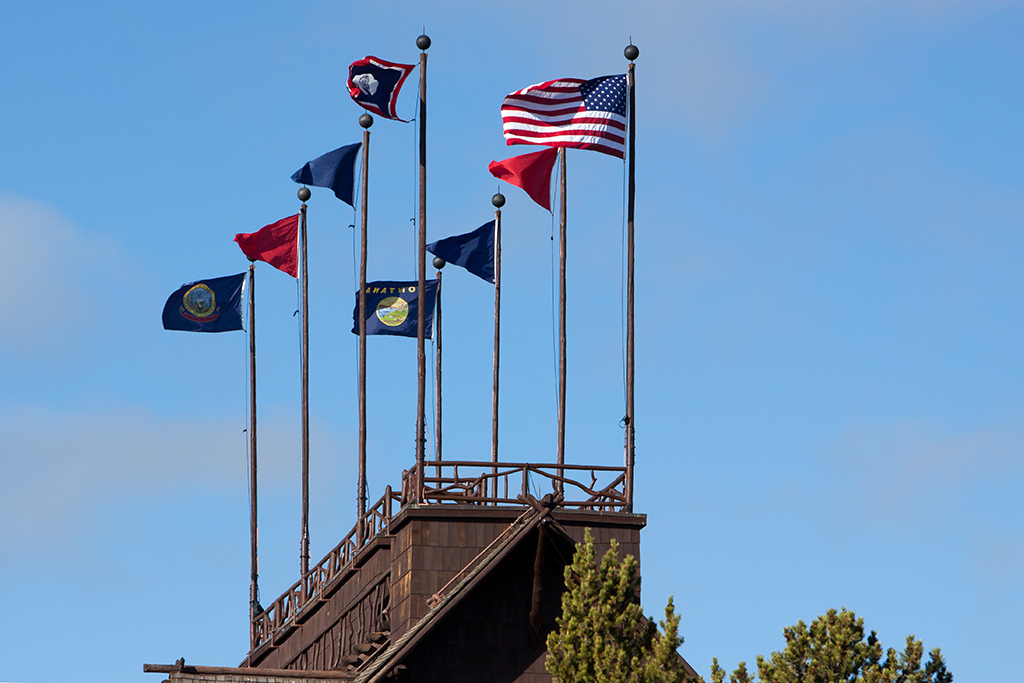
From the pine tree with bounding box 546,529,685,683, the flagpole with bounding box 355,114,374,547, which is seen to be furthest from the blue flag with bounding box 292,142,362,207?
the pine tree with bounding box 546,529,685,683

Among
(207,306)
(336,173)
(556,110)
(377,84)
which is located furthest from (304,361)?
(556,110)

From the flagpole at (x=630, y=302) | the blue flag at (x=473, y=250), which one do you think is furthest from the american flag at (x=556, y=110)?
the blue flag at (x=473, y=250)

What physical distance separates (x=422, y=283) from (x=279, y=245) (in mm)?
13360

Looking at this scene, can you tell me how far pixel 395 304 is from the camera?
54.3 meters

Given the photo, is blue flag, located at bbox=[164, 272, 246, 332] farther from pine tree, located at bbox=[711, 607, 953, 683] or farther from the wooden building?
pine tree, located at bbox=[711, 607, 953, 683]

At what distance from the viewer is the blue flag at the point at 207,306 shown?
59.4 metres

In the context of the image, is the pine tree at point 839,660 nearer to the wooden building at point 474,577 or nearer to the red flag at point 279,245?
the wooden building at point 474,577

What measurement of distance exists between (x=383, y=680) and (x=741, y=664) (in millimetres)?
8206

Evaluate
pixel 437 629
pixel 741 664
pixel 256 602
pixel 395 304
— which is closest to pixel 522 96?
pixel 395 304

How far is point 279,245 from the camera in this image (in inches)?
2339

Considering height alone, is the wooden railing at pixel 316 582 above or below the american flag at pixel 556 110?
below

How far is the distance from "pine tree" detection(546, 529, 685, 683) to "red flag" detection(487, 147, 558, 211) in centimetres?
1377

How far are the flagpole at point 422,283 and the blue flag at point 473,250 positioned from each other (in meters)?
6.27

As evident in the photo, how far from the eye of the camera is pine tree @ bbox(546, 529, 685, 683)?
3744cm
